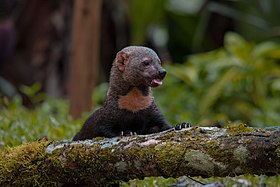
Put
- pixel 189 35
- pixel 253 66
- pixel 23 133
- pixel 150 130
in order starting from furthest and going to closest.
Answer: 1. pixel 189 35
2. pixel 253 66
3. pixel 23 133
4. pixel 150 130

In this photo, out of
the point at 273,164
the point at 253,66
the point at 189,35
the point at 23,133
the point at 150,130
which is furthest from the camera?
the point at 189,35

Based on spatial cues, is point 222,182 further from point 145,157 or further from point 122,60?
point 145,157

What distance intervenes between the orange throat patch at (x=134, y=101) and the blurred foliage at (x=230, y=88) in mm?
3480

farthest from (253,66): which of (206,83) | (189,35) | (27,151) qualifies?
(27,151)

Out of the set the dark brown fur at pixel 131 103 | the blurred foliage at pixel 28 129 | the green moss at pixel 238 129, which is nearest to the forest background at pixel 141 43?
the blurred foliage at pixel 28 129

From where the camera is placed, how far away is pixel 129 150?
357 centimetres

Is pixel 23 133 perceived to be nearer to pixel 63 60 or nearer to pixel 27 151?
pixel 27 151

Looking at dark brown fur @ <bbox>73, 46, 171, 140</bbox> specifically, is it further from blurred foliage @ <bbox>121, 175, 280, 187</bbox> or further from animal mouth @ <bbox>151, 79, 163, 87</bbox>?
blurred foliage @ <bbox>121, 175, 280, 187</bbox>

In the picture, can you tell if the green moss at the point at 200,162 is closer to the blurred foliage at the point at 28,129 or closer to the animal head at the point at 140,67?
the animal head at the point at 140,67

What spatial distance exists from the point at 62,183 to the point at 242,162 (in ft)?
3.37

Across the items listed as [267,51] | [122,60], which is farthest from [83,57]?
[122,60]

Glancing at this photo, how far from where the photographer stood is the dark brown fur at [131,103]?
434 centimetres

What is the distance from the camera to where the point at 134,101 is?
4410mm

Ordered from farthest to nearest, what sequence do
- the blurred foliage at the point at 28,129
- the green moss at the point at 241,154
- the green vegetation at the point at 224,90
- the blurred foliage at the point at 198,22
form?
the blurred foliage at the point at 198,22 < the green vegetation at the point at 224,90 < the blurred foliage at the point at 28,129 < the green moss at the point at 241,154
